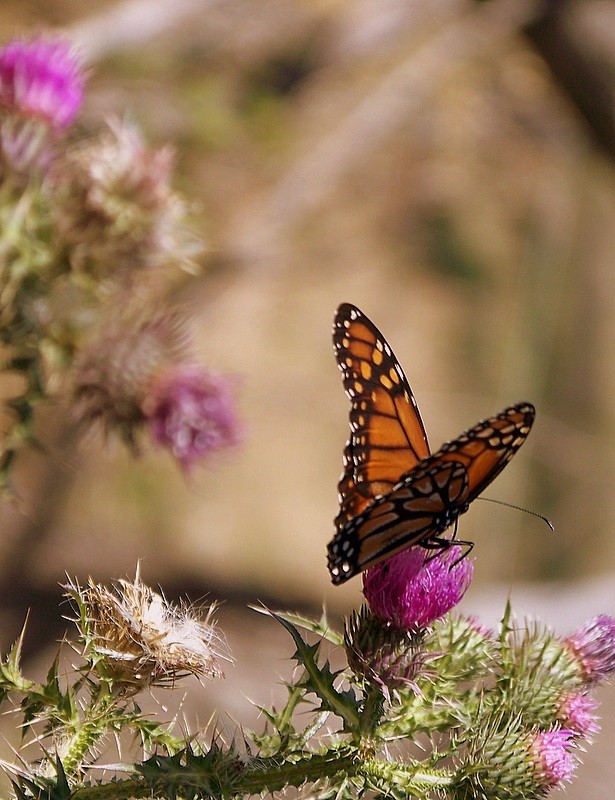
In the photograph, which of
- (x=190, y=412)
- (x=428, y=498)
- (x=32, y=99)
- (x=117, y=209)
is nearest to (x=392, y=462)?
(x=428, y=498)

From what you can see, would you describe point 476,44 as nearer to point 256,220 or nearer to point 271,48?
point 271,48

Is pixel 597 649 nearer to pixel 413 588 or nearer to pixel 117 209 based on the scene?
pixel 413 588

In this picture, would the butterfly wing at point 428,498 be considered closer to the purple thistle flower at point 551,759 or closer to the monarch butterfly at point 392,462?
the monarch butterfly at point 392,462

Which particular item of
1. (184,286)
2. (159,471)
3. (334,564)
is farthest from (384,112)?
(334,564)

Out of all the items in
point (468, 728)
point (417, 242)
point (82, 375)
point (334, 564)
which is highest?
point (417, 242)

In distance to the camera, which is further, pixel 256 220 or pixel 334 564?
pixel 256 220

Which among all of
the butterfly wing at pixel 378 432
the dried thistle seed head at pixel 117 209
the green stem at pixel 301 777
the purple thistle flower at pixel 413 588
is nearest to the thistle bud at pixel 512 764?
the green stem at pixel 301 777

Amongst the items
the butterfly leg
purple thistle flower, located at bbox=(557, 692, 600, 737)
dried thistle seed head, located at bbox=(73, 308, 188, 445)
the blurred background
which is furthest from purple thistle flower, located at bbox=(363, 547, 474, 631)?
the blurred background
